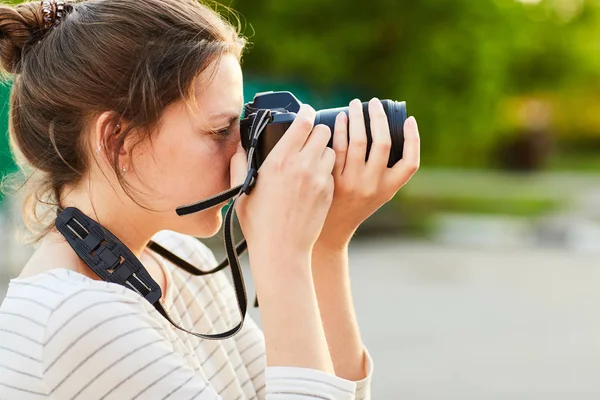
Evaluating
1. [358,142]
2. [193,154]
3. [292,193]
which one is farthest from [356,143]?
[193,154]

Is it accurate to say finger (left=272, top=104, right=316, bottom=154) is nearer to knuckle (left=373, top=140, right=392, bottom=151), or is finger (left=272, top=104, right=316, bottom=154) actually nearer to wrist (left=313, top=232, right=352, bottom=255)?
knuckle (left=373, top=140, right=392, bottom=151)

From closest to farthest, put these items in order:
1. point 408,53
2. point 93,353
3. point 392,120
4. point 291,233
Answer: point 93,353, point 291,233, point 392,120, point 408,53

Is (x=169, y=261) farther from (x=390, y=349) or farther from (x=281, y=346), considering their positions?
(x=390, y=349)

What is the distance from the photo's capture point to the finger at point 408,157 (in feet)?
4.24

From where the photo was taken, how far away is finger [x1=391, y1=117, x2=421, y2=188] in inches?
50.8

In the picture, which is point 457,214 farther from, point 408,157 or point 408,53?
point 408,157

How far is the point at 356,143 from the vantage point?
1.27 meters

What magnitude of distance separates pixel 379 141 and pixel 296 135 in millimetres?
128

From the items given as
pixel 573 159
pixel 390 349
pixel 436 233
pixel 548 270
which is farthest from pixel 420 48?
pixel 573 159

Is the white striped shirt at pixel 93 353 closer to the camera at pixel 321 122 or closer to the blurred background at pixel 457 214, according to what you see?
the camera at pixel 321 122

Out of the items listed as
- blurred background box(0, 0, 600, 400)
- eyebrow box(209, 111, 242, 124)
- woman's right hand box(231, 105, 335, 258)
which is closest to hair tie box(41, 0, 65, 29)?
eyebrow box(209, 111, 242, 124)

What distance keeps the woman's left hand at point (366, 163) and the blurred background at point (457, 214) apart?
0.95m

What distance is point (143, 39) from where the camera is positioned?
1256 mm

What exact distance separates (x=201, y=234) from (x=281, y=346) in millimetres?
262
